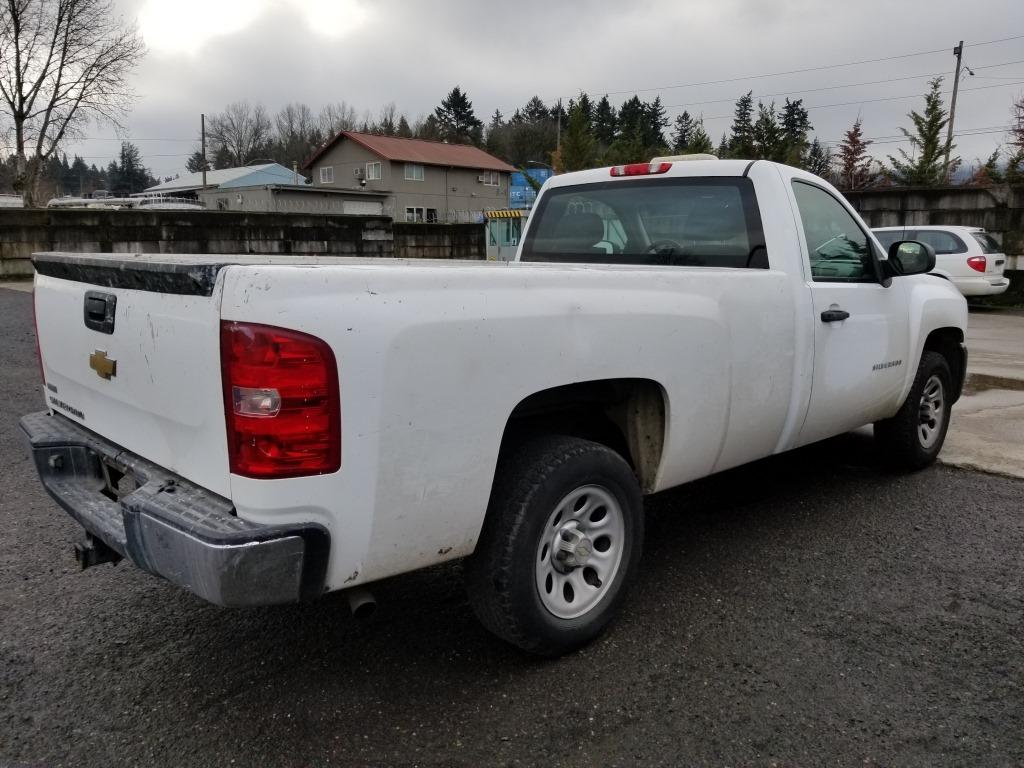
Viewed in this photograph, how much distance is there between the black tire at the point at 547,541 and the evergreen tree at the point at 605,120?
268ft

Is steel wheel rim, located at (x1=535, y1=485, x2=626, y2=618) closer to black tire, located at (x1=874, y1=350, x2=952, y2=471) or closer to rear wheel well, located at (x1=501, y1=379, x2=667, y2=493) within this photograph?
rear wheel well, located at (x1=501, y1=379, x2=667, y2=493)

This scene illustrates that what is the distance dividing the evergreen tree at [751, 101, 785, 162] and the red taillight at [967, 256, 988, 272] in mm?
8591

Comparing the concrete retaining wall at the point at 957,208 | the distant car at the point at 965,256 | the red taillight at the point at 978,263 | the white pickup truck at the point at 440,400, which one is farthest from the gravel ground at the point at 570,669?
the concrete retaining wall at the point at 957,208

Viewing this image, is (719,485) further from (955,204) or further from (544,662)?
(955,204)

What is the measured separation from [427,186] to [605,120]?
40.2m

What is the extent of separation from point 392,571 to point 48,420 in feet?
5.90

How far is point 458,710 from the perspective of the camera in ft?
8.48

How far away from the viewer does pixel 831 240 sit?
409 cm

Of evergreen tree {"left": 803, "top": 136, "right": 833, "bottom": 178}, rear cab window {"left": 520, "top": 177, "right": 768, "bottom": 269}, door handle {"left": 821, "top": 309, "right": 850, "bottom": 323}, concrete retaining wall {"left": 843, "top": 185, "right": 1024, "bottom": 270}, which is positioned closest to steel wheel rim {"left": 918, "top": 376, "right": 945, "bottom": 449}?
door handle {"left": 821, "top": 309, "right": 850, "bottom": 323}

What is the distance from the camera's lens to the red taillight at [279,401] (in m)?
2.04

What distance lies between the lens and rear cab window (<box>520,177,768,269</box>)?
3869 millimetres

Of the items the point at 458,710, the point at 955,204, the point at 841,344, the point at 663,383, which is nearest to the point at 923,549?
the point at 841,344

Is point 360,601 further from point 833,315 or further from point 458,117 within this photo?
point 458,117

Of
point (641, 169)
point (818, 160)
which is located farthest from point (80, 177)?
point (641, 169)
